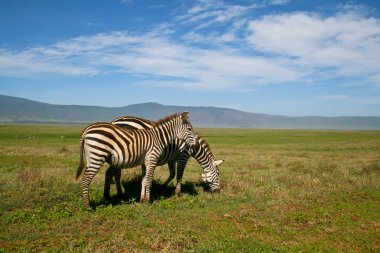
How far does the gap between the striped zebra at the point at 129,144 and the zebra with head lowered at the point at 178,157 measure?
0.41 m

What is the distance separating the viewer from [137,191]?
1248 cm

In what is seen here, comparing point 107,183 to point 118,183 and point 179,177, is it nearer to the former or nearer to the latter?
point 118,183

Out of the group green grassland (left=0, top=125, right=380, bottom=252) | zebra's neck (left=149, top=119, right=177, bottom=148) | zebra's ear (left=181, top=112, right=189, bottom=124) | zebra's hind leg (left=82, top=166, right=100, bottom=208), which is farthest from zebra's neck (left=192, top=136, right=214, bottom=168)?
zebra's hind leg (left=82, top=166, right=100, bottom=208)

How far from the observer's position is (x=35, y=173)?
12.8 meters

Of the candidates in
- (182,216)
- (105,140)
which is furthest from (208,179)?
(105,140)

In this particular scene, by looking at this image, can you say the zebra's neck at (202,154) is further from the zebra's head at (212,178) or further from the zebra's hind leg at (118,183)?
the zebra's hind leg at (118,183)

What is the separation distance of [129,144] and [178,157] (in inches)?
109

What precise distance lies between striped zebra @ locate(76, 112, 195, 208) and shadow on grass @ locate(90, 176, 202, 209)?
0.90 meters

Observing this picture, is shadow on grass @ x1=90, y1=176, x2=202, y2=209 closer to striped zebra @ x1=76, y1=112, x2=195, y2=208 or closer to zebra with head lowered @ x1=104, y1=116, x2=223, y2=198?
zebra with head lowered @ x1=104, y1=116, x2=223, y2=198

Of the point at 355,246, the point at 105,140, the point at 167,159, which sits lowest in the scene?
the point at 355,246

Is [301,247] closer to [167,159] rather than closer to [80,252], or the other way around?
[80,252]

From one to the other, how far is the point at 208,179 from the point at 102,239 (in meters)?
6.32

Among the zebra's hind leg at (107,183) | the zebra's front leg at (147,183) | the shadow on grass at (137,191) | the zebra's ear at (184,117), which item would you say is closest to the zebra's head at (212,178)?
the shadow on grass at (137,191)

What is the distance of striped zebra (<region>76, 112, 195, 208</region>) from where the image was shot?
9.74 meters
